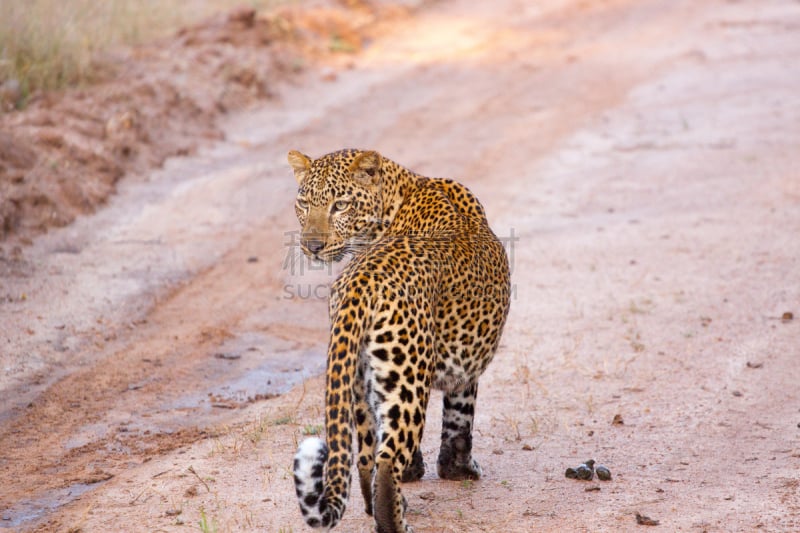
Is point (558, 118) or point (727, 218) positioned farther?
point (558, 118)

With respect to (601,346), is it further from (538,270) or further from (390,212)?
(390,212)

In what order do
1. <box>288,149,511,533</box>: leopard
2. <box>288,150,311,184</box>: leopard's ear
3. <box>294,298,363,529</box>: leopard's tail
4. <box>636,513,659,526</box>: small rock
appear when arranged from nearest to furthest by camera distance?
<box>294,298,363,529</box>: leopard's tail, <box>288,149,511,533</box>: leopard, <box>636,513,659,526</box>: small rock, <box>288,150,311,184</box>: leopard's ear

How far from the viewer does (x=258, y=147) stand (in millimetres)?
14648

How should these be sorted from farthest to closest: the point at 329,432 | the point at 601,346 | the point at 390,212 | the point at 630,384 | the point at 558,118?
1. the point at 558,118
2. the point at 601,346
3. the point at 630,384
4. the point at 390,212
5. the point at 329,432

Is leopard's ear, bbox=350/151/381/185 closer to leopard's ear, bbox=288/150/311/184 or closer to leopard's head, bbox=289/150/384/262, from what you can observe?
leopard's head, bbox=289/150/384/262

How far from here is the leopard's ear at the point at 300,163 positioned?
6.78 metres

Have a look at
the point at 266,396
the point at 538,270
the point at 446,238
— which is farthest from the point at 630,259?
the point at 446,238

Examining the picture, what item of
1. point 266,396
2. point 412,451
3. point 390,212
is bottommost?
point 266,396

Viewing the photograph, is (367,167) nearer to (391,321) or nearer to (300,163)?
(300,163)

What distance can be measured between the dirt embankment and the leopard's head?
524 cm

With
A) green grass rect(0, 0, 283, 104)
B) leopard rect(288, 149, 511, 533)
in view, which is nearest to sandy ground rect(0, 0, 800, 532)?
leopard rect(288, 149, 511, 533)

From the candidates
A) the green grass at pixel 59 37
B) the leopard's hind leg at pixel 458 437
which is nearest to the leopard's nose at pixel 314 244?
the leopard's hind leg at pixel 458 437

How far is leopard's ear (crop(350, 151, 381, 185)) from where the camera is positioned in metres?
6.48

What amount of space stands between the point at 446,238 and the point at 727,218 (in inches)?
264
